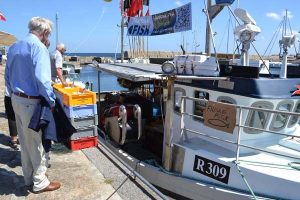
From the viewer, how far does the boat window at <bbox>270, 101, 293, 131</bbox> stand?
571cm

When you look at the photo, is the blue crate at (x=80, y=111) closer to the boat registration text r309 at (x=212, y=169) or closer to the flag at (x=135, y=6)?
the boat registration text r309 at (x=212, y=169)

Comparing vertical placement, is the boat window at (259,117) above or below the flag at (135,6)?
below

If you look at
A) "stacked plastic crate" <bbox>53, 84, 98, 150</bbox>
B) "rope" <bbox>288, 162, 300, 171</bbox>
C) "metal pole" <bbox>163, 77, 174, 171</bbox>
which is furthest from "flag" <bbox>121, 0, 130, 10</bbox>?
"rope" <bbox>288, 162, 300, 171</bbox>

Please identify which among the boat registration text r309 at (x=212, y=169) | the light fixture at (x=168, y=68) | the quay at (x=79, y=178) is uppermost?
the light fixture at (x=168, y=68)

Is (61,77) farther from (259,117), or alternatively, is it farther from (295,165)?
(295,165)

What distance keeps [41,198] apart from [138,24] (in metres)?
7.60

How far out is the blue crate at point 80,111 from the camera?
5395 millimetres

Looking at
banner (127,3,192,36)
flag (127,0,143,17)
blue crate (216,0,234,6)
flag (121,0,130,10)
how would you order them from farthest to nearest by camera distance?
flag (121,0,130,10), flag (127,0,143,17), banner (127,3,192,36), blue crate (216,0,234,6)

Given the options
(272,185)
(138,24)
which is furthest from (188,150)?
(138,24)

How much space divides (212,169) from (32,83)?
3346 millimetres

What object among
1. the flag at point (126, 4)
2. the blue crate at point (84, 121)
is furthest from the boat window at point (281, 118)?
the flag at point (126, 4)

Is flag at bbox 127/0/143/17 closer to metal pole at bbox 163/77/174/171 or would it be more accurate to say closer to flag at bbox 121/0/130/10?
flag at bbox 121/0/130/10

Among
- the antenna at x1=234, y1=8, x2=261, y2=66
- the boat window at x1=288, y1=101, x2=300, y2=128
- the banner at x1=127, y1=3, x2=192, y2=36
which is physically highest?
the banner at x1=127, y1=3, x2=192, y2=36

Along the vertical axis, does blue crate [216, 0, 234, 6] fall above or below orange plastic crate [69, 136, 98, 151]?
above
